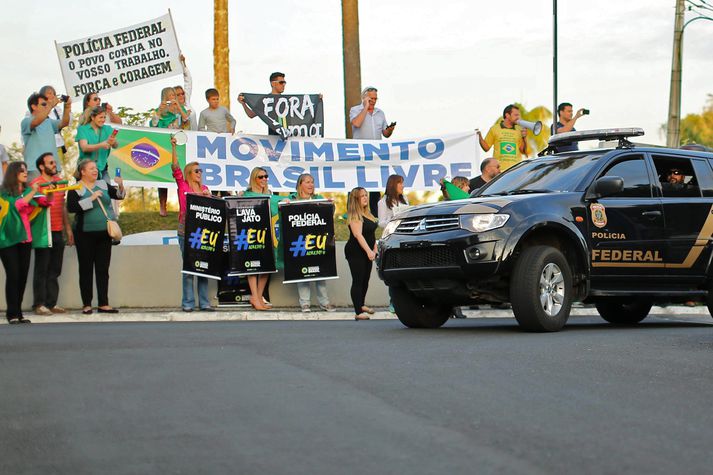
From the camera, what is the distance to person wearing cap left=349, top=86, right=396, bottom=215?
20.2m

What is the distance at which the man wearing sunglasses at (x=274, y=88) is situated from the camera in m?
19.6

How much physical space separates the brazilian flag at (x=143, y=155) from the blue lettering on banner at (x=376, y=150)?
3.19 meters

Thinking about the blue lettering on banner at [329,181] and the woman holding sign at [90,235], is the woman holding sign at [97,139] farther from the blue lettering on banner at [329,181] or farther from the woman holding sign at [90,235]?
the blue lettering on banner at [329,181]

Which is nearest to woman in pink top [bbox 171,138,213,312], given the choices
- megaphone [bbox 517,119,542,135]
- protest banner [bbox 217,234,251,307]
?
protest banner [bbox 217,234,251,307]

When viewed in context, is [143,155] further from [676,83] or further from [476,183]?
[676,83]

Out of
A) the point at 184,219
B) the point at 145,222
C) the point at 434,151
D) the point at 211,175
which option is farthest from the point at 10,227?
the point at 145,222

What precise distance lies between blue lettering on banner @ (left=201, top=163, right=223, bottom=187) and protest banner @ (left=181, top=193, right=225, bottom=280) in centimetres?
265

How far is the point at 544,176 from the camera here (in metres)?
12.7

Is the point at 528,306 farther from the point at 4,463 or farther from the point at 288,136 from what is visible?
the point at 288,136

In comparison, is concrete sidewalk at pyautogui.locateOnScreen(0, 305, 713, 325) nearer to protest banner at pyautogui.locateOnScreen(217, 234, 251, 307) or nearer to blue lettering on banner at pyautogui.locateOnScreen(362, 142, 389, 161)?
protest banner at pyautogui.locateOnScreen(217, 234, 251, 307)

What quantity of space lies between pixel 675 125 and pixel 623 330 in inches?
876

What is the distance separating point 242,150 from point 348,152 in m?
1.86

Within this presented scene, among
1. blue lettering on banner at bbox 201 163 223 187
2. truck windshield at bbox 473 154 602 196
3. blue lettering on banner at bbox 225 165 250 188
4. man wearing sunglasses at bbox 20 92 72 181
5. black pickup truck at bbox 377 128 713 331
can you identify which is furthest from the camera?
blue lettering on banner at bbox 225 165 250 188

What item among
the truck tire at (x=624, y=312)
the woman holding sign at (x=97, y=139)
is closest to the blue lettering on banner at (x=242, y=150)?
the woman holding sign at (x=97, y=139)
